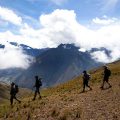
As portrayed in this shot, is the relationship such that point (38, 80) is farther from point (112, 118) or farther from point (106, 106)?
point (112, 118)

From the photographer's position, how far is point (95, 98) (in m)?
33.7

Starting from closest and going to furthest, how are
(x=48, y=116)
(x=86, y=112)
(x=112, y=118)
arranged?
(x=112, y=118) < (x=86, y=112) < (x=48, y=116)

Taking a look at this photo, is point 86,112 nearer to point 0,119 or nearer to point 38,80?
point 0,119

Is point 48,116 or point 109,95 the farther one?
point 109,95

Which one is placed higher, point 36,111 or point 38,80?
point 38,80

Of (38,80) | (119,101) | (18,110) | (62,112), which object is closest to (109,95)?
(119,101)

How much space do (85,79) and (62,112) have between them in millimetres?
14774

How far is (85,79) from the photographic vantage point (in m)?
43.5

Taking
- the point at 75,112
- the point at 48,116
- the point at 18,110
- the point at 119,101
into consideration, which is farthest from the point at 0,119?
the point at 119,101

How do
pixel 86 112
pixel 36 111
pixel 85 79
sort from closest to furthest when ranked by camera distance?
pixel 86 112, pixel 36 111, pixel 85 79

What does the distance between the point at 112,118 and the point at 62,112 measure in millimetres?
5557

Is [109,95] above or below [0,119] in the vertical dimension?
above

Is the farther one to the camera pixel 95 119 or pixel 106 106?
pixel 106 106

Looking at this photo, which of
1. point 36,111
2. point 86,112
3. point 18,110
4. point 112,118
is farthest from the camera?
point 18,110
